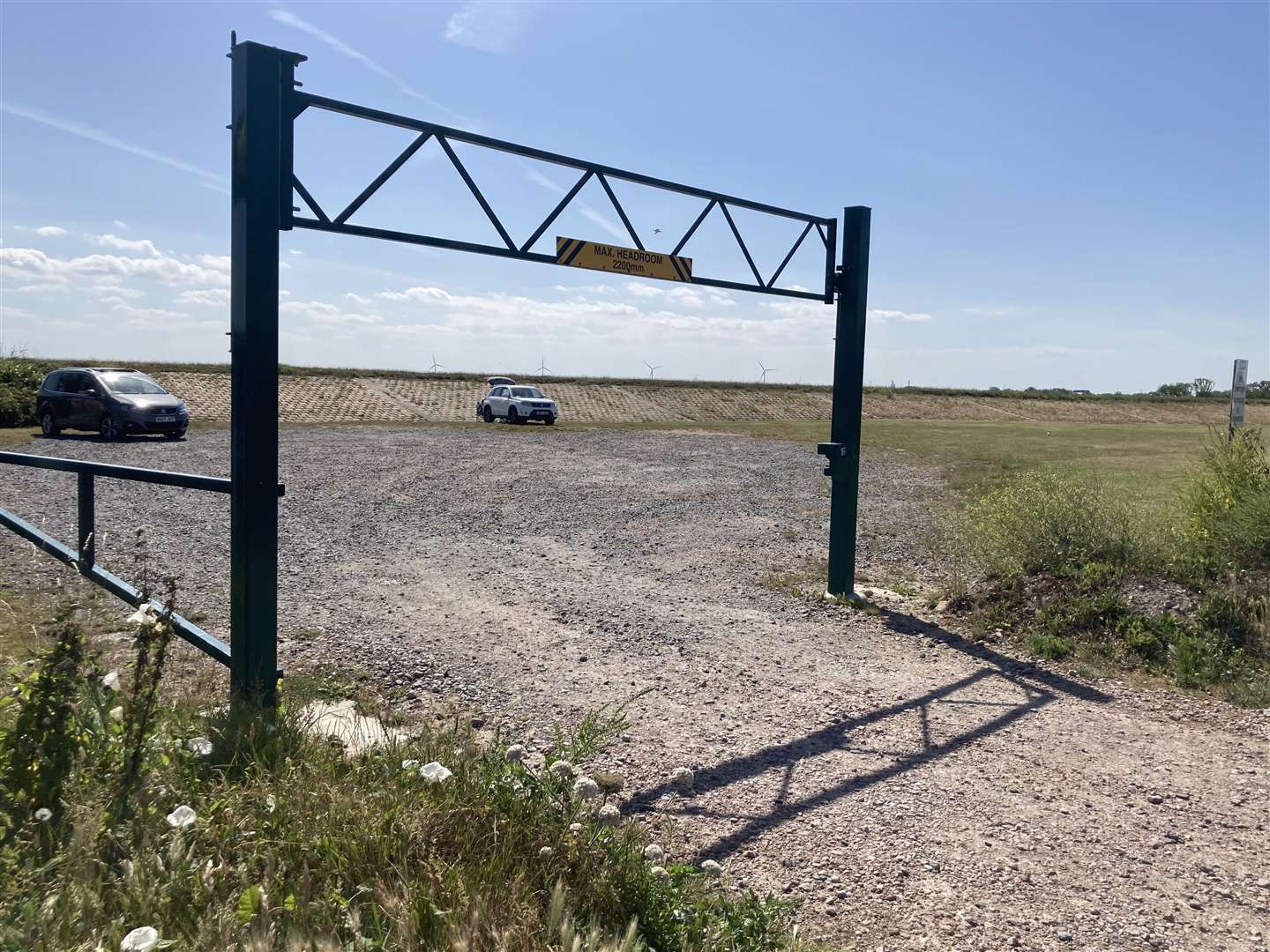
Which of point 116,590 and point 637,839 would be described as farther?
point 116,590

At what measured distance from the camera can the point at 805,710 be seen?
589 cm

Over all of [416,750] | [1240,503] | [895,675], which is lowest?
[895,675]

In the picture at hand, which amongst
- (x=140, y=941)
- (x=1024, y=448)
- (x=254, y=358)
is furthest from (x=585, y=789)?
(x=1024, y=448)

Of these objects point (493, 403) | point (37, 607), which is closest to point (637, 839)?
point (37, 607)

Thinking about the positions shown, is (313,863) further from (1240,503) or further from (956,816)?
(1240,503)

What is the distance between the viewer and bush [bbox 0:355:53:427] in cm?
2672

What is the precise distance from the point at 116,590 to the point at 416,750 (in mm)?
2755

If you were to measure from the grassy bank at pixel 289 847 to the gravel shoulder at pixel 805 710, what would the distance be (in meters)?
0.76

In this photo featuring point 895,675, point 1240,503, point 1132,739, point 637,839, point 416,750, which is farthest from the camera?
point 1240,503

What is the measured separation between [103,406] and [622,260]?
20.3m

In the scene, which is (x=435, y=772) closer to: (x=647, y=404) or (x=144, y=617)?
(x=144, y=617)

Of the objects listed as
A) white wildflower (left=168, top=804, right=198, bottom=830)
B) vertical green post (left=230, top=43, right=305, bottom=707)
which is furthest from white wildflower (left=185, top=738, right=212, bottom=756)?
vertical green post (left=230, top=43, right=305, bottom=707)

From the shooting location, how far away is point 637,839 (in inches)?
144

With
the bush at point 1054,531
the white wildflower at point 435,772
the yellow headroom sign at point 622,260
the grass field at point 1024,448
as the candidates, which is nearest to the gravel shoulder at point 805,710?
the bush at point 1054,531
